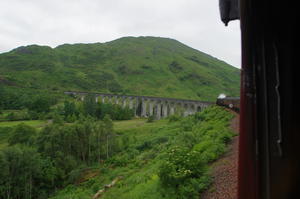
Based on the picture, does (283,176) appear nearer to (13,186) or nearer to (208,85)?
(13,186)

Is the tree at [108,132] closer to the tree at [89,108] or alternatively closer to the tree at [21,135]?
the tree at [21,135]

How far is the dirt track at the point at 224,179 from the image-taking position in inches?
228

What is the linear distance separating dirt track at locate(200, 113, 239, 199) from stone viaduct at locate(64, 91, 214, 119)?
4583cm

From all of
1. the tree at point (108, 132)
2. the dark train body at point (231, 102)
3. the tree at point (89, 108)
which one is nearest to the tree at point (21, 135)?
the tree at point (108, 132)

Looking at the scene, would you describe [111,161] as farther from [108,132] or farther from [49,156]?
[49,156]

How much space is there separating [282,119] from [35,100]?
7313 centimetres

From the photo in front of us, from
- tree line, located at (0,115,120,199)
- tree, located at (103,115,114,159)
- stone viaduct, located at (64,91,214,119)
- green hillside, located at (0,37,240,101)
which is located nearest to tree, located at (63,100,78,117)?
stone viaduct, located at (64,91,214,119)

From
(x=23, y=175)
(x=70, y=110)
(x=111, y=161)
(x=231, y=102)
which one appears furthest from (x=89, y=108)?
(x=231, y=102)

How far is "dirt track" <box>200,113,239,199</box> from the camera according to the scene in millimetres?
5801

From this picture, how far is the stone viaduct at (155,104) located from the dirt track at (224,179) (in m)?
45.8

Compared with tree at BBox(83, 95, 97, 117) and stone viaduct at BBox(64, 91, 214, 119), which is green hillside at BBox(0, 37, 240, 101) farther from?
tree at BBox(83, 95, 97, 117)

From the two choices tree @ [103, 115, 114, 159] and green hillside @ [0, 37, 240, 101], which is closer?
tree @ [103, 115, 114, 159]

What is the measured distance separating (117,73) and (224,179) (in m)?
133

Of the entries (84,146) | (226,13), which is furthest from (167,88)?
(226,13)
